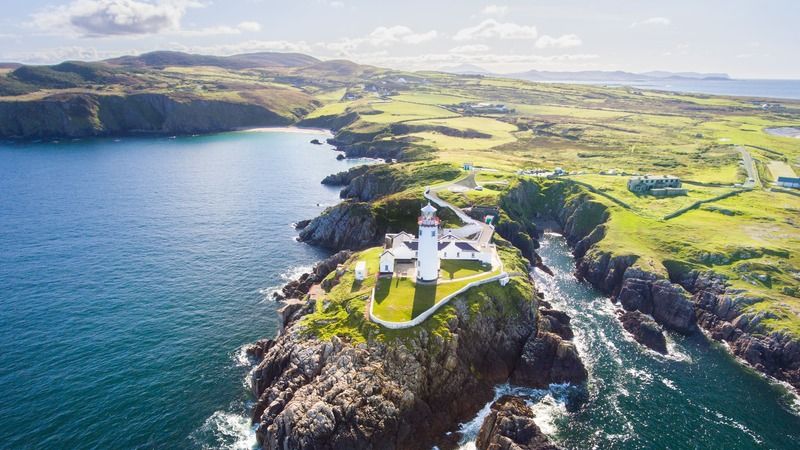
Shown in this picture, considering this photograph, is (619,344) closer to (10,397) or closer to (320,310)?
(320,310)

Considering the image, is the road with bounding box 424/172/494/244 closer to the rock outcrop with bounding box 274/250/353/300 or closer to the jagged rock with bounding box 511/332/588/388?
the rock outcrop with bounding box 274/250/353/300

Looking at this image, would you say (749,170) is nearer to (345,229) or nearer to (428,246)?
(345,229)

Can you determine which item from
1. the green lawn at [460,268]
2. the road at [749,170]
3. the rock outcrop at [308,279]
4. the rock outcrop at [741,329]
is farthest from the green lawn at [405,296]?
the road at [749,170]

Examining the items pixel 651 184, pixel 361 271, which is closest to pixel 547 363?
pixel 361 271

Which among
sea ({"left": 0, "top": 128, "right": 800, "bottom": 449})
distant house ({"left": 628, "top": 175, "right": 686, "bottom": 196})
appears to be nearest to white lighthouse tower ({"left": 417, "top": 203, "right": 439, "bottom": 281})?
sea ({"left": 0, "top": 128, "right": 800, "bottom": 449})

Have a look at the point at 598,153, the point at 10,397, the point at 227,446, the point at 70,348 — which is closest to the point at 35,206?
the point at 70,348
